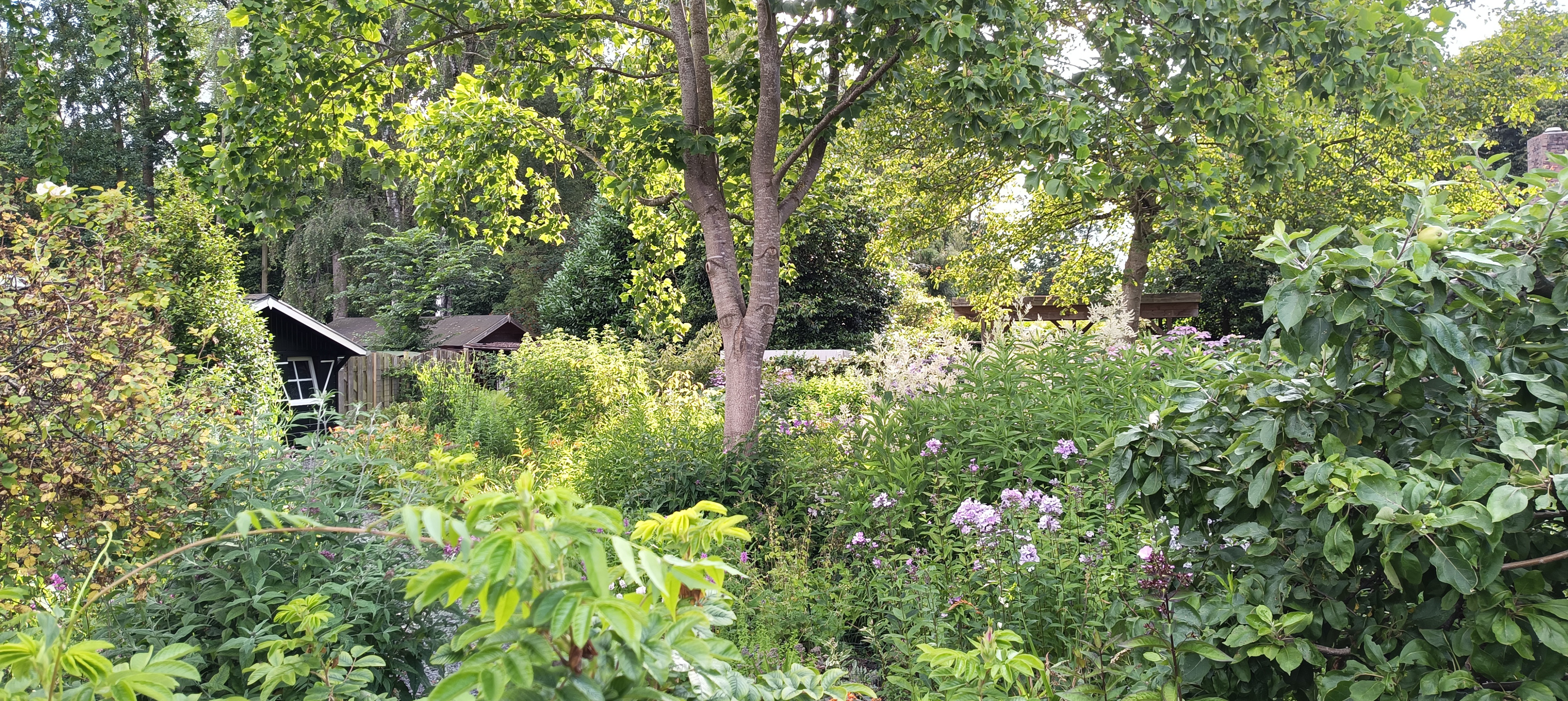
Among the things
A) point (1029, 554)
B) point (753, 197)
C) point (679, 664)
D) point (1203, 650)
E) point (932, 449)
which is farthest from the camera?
point (753, 197)

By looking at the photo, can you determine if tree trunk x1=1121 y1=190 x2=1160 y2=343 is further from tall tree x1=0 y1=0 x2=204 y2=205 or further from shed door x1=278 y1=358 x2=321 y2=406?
shed door x1=278 y1=358 x2=321 y2=406

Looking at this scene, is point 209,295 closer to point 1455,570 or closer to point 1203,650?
point 1203,650

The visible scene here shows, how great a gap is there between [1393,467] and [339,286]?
34197 millimetres

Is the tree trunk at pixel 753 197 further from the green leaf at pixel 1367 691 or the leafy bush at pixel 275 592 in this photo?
the green leaf at pixel 1367 691

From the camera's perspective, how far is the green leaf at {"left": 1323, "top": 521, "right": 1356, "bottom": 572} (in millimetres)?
1568

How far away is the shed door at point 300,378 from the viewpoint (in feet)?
49.6

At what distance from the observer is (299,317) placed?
49.2 ft

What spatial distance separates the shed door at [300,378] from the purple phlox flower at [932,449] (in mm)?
13243

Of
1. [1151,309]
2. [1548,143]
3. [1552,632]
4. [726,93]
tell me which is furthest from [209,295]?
[1548,143]

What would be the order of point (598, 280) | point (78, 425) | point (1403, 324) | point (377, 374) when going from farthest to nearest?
point (598, 280) < point (377, 374) < point (78, 425) < point (1403, 324)

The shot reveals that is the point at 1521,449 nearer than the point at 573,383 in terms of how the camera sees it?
Yes

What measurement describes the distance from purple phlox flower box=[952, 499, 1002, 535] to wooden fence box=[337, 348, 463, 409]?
1383cm

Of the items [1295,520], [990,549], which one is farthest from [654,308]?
[1295,520]

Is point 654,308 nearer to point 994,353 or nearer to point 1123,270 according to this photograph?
point 994,353
